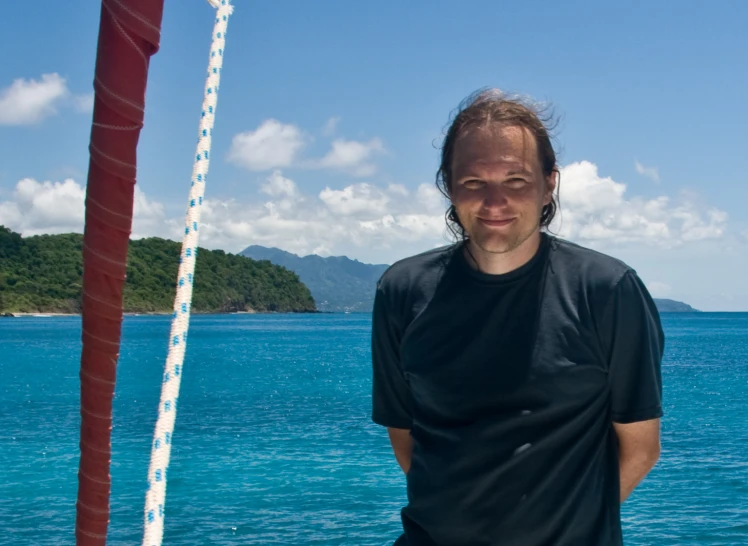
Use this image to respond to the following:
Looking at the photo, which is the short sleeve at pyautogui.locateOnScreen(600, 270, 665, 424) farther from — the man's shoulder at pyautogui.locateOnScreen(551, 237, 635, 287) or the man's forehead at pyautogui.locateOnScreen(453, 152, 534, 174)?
the man's forehead at pyautogui.locateOnScreen(453, 152, 534, 174)

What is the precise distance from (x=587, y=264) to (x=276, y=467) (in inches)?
731

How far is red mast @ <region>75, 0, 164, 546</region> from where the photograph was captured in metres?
1.08

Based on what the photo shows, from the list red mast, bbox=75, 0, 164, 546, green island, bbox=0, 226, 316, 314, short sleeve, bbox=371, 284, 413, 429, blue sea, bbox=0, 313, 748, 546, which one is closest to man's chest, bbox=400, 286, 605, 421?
short sleeve, bbox=371, 284, 413, 429

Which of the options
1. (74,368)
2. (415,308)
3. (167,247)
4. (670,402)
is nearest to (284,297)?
(167,247)

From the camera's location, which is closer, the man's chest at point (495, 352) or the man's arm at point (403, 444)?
the man's chest at point (495, 352)

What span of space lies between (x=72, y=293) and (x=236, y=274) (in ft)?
121

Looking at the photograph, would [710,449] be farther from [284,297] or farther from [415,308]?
[284,297]

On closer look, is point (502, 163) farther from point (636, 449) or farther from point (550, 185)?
point (636, 449)

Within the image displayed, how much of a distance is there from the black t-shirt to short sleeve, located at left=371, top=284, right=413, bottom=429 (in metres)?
0.16

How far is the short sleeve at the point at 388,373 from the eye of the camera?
215cm

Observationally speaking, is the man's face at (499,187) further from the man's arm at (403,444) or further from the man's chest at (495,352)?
the man's arm at (403,444)

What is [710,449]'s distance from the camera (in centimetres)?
2183

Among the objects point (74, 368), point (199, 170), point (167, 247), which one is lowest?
point (74, 368)

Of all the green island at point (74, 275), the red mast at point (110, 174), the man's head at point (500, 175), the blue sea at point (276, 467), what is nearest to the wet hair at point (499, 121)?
the man's head at point (500, 175)
